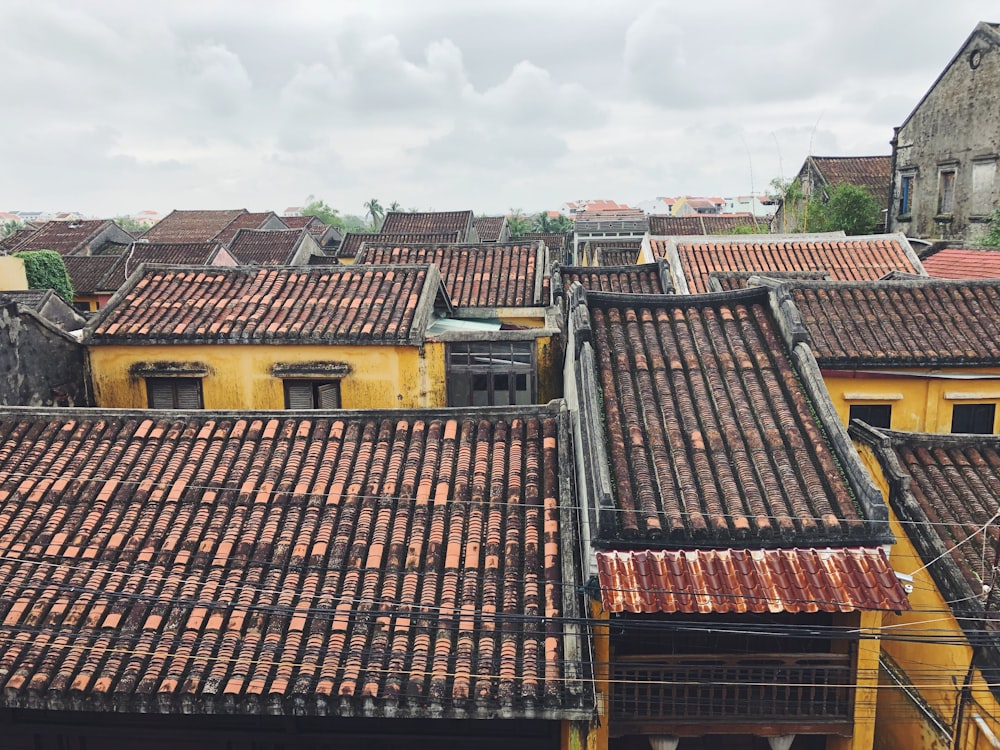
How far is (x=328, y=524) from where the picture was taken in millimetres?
8961

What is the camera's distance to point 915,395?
49.2 ft

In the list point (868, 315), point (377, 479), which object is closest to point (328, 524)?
point (377, 479)

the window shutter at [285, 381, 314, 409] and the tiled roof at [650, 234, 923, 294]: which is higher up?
the tiled roof at [650, 234, 923, 294]

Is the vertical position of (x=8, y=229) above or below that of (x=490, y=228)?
above

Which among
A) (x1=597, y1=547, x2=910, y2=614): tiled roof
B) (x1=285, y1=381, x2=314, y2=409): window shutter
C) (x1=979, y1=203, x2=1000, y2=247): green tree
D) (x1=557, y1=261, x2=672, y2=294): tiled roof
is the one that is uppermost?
(x1=979, y1=203, x2=1000, y2=247): green tree

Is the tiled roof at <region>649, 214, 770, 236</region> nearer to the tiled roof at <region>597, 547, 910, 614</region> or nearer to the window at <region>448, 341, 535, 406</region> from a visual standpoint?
the window at <region>448, 341, 535, 406</region>

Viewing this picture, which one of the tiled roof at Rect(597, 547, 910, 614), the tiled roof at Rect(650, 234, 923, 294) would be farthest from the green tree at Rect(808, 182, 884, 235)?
the tiled roof at Rect(597, 547, 910, 614)

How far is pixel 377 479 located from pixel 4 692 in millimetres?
4403

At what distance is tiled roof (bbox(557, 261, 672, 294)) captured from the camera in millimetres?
22141

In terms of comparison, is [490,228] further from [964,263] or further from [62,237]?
[964,263]

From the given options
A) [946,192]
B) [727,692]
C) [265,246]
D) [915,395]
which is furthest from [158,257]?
[727,692]

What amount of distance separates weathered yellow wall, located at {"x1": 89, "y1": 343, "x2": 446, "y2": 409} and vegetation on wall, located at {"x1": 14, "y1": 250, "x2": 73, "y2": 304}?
2160 centimetres

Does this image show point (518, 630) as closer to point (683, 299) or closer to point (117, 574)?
point (117, 574)

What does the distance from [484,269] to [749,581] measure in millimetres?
15467
